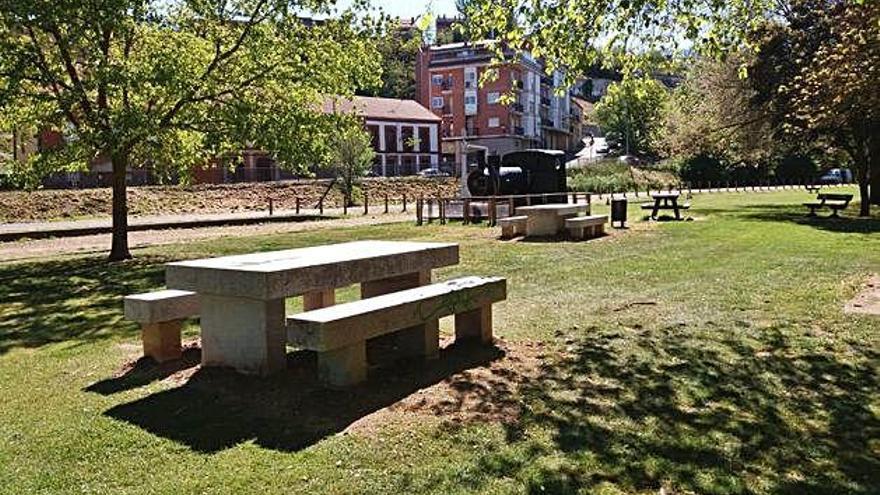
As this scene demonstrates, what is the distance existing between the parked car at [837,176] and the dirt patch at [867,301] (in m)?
61.8

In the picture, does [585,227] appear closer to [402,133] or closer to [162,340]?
[162,340]

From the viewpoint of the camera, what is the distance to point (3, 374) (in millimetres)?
6312

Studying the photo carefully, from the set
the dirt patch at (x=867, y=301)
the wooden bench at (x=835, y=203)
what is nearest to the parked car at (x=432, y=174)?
the wooden bench at (x=835, y=203)

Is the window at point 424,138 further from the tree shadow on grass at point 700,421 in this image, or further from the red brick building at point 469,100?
the tree shadow on grass at point 700,421

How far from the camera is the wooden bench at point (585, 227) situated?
56.6ft

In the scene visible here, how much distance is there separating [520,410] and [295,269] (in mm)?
1883

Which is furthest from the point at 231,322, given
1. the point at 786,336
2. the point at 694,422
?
the point at 786,336

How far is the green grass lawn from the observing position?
Answer: 4043 mm

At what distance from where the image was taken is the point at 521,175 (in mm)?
24766

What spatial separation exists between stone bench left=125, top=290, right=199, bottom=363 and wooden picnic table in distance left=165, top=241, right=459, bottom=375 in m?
0.19

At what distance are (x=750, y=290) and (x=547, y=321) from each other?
10.5ft

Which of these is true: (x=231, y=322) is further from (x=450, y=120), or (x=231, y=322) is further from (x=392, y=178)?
(x=450, y=120)

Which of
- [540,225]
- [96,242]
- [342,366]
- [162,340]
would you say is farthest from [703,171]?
[342,366]

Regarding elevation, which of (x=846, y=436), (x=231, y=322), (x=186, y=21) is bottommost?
(x=846, y=436)
